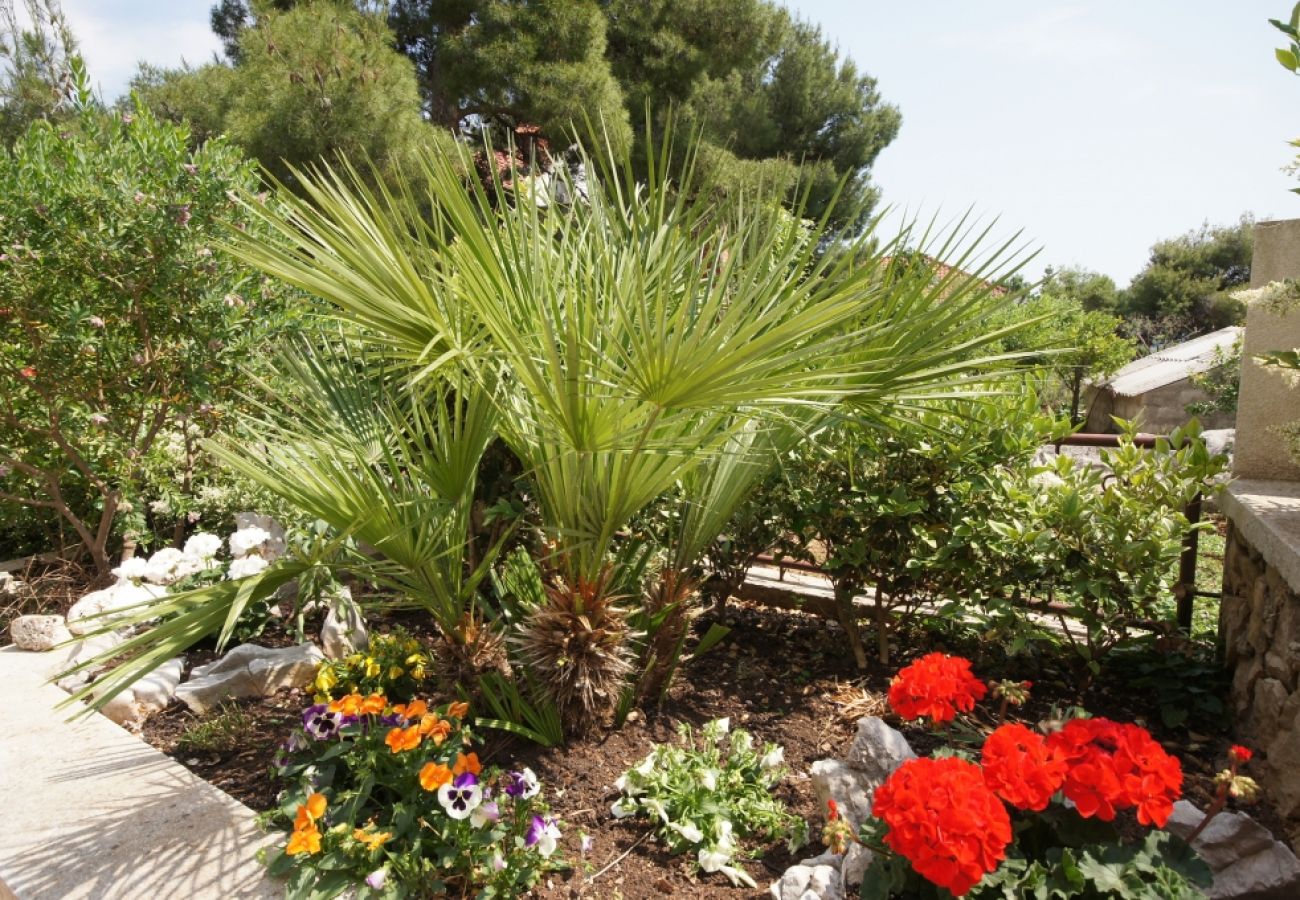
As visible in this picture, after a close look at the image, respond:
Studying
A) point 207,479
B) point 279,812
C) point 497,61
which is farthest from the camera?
point 497,61

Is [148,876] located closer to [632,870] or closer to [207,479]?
[632,870]

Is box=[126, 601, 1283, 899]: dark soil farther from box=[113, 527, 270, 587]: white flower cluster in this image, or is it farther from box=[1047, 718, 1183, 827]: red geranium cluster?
box=[113, 527, 270, 587]: white flower cluster

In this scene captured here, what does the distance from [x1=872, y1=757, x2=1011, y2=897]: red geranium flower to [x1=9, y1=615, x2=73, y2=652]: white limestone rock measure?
360 cm

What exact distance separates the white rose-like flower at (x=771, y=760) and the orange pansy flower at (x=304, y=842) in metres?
1.16

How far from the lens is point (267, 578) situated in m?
2.03

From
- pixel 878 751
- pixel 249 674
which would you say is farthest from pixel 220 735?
pixel 878 751

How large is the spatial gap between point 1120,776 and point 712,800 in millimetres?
984

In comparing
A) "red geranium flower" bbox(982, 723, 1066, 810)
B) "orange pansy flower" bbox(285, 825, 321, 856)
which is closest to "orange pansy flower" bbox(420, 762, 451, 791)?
"orange pansy flower" bbox(285, 825, 321, 856)

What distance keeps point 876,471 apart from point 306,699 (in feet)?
7.10

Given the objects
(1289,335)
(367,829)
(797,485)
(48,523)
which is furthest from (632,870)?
(48,523)

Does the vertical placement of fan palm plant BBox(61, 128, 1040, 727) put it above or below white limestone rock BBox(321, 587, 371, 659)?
above

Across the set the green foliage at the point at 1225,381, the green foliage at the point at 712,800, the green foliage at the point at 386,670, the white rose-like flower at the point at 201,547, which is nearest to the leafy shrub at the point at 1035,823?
the green foliage at the point at 712,800

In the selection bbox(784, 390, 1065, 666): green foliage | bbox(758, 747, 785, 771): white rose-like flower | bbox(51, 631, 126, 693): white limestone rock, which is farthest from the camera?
bbox(51, 631, 126, 693): white limestone rock

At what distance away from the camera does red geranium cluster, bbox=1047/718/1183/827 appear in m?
1.53
